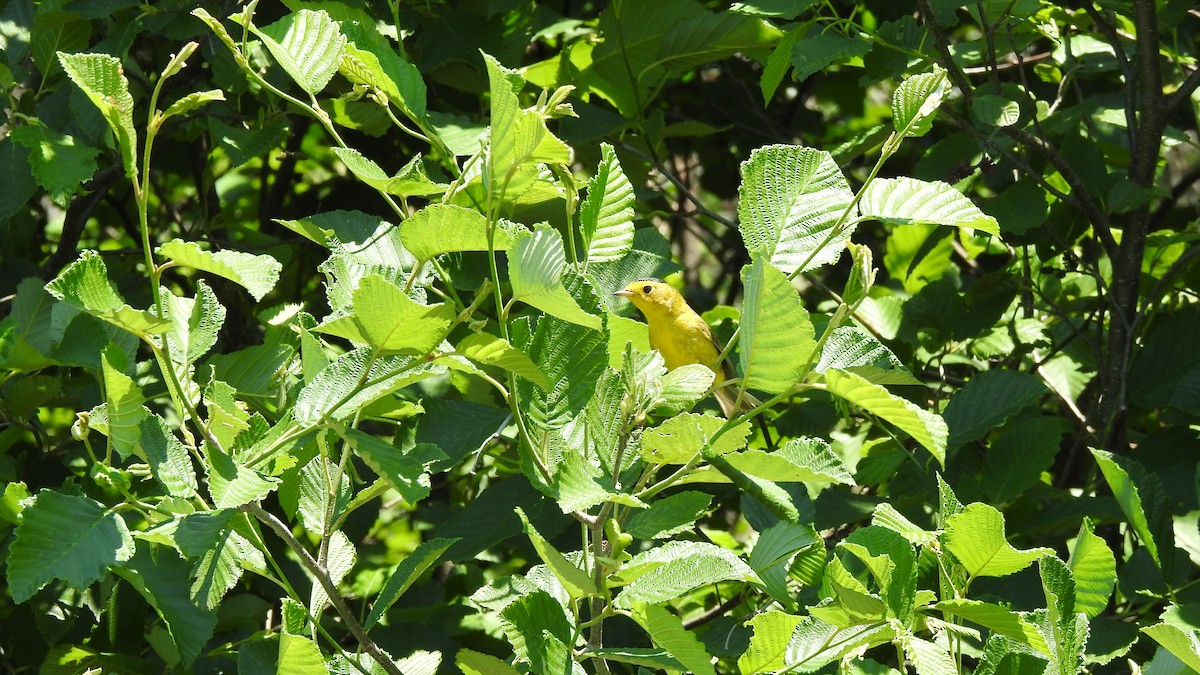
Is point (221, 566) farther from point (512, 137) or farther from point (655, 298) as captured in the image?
point (655, 298)

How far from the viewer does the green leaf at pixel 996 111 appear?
8.91ft

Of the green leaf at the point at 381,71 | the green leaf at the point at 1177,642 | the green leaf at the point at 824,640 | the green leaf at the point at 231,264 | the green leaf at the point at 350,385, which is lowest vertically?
the green leaf at the point at 824,640

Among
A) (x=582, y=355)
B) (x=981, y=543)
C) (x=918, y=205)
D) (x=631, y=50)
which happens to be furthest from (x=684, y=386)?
(x=631, y=50)

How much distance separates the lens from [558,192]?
160cm

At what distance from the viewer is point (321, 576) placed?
60.7 inches

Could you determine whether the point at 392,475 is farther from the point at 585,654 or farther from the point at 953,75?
the point at 953,75

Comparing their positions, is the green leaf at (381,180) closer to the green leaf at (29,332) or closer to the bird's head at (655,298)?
the green leaf at (29,332)

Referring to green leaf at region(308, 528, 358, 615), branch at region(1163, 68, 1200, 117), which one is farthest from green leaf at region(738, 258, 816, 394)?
branch at region(1163, 68, 1200, 117)

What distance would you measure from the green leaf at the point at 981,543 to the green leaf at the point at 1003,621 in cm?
8

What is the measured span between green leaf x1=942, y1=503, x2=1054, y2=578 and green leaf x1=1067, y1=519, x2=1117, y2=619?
23cm

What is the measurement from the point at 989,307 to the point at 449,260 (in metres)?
1.76

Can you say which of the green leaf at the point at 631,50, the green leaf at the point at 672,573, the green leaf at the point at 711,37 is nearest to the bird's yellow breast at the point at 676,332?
the green leaf at the point at 631,50

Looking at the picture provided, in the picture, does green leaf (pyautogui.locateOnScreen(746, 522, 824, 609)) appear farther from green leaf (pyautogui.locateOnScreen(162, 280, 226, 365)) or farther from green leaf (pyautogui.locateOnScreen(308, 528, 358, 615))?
green leaf (pyautogui.locateOnScreen(162, 280, 226, 365))

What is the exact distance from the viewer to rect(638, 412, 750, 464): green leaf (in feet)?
4.33
